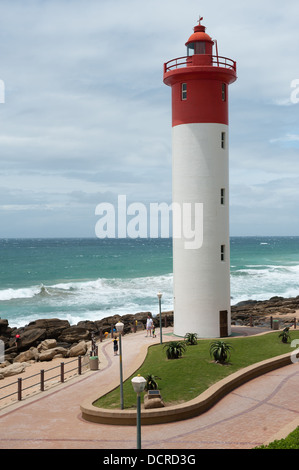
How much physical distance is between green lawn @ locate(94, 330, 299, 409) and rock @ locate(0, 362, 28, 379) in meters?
6.93

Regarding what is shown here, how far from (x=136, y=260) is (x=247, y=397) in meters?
110

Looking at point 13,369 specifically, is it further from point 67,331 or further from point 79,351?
point 67,331


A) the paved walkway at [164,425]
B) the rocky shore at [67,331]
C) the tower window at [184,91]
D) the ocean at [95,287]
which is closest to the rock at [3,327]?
the rocky shore at [67,331]

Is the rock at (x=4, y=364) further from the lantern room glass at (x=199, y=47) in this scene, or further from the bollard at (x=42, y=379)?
the lantern room glass at (x=199, y=47)

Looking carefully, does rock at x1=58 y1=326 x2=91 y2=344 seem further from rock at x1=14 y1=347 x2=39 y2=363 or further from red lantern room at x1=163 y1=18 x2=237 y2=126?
red lantern room at x1=163 y1=18 x2=237 y2=126

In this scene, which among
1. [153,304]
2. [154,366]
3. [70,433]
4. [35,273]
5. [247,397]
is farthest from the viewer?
[35,273]

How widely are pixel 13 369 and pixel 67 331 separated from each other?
10015 mm

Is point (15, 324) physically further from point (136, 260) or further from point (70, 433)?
point (136, 260)

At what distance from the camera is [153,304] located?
58.6 meters

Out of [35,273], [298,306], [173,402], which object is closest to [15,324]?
[298,306]

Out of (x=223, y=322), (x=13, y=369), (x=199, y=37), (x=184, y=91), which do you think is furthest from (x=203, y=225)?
(x=13, y=369)
